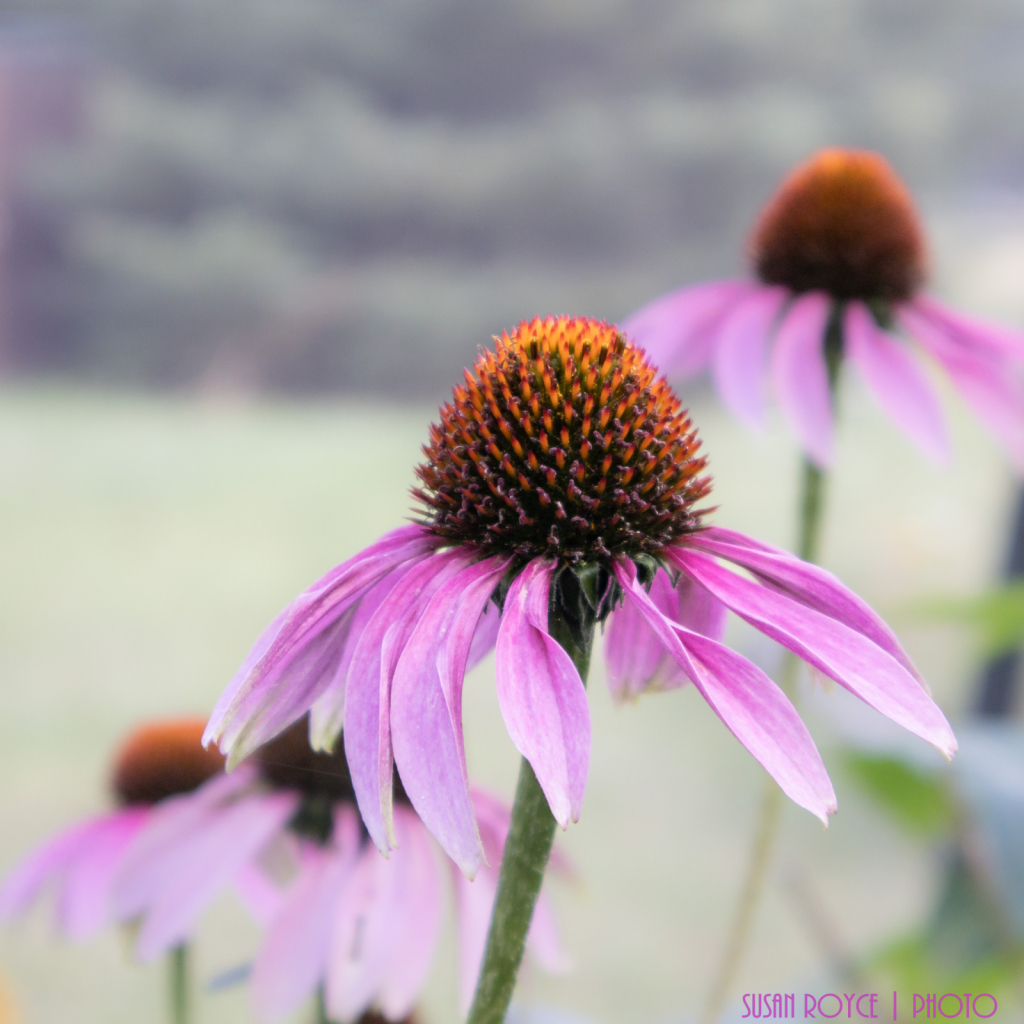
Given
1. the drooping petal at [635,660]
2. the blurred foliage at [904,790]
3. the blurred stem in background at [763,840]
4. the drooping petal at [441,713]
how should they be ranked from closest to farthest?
the drooping petal at [441,713], the drooping petal at [635,660], the blurred stem in background at [763,840], the blurred foliage at [904,790]

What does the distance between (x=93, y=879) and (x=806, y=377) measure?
37 centimetres

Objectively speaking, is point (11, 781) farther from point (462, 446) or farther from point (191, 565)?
point (462, 446)

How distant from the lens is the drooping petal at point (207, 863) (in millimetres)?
358

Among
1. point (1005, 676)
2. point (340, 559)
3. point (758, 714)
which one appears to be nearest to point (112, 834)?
point (758, 714)

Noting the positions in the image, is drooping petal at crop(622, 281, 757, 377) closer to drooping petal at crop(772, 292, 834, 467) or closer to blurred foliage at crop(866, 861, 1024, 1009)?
drooping petal at crop(772, 292, 834, 467)

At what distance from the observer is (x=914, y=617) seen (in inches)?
23.5

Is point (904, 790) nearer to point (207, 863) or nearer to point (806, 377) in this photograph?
point (806, 377)

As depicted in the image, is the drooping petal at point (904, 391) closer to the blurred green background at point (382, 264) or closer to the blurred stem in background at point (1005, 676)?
the blurred green background at point (382, 264)

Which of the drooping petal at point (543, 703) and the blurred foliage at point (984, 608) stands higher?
the drooping petal at point (543, 703)

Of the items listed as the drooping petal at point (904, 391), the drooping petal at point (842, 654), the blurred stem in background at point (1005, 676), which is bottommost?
the blurred stem in background at point (1005, 676)

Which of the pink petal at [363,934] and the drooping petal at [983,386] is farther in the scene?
the drooping petal at [983,386]

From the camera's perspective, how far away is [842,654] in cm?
21

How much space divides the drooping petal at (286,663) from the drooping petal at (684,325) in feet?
0.91

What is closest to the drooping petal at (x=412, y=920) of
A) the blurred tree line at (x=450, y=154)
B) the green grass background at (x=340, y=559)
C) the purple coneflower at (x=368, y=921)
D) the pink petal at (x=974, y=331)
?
the purple coneflower at (x=368, y=921)
